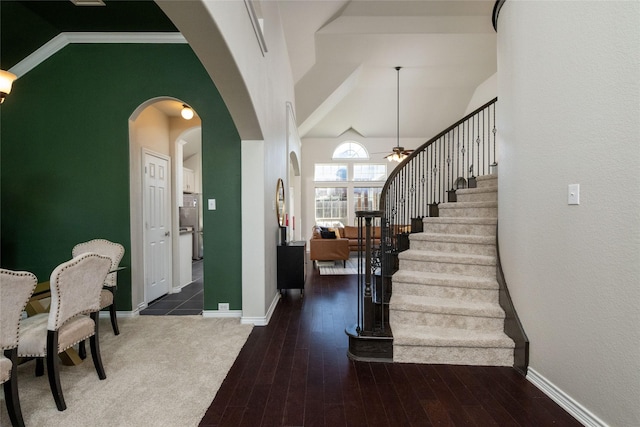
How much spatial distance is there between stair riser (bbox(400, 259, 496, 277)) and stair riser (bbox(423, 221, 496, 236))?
55 cm

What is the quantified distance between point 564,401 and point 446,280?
1.16 m

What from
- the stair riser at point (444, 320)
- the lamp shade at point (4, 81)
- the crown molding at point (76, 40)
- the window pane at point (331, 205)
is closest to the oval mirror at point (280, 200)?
the crown molding at point (76, 40)

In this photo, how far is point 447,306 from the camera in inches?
105

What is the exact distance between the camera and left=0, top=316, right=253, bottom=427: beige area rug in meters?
1.83

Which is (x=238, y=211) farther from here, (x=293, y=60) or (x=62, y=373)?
(x=293, y=60)

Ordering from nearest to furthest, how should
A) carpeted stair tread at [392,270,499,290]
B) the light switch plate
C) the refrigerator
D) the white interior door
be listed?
the light switch plate < carpeted stair tread at [392,270,499,290] < the white interior door < the refrigerator

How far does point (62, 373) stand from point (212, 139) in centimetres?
255

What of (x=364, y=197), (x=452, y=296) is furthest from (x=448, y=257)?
(x=364, y=197)

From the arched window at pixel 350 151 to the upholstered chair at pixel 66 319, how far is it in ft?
28.0

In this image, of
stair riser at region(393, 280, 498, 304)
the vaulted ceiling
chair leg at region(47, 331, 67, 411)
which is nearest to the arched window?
the vaulted ceiling

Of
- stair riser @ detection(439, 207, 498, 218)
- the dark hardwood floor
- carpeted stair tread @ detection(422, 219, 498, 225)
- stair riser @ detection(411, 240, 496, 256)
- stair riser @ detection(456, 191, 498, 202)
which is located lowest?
the dark hardwood floor

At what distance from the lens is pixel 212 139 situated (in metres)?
3.56

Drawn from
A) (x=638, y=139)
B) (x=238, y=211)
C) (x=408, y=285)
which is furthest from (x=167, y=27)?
(x=638, y=139)

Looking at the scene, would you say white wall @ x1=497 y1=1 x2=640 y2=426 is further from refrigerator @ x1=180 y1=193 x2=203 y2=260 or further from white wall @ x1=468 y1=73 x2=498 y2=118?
refrigerator @ x1=180 y1=193 x2=203 y2=260
